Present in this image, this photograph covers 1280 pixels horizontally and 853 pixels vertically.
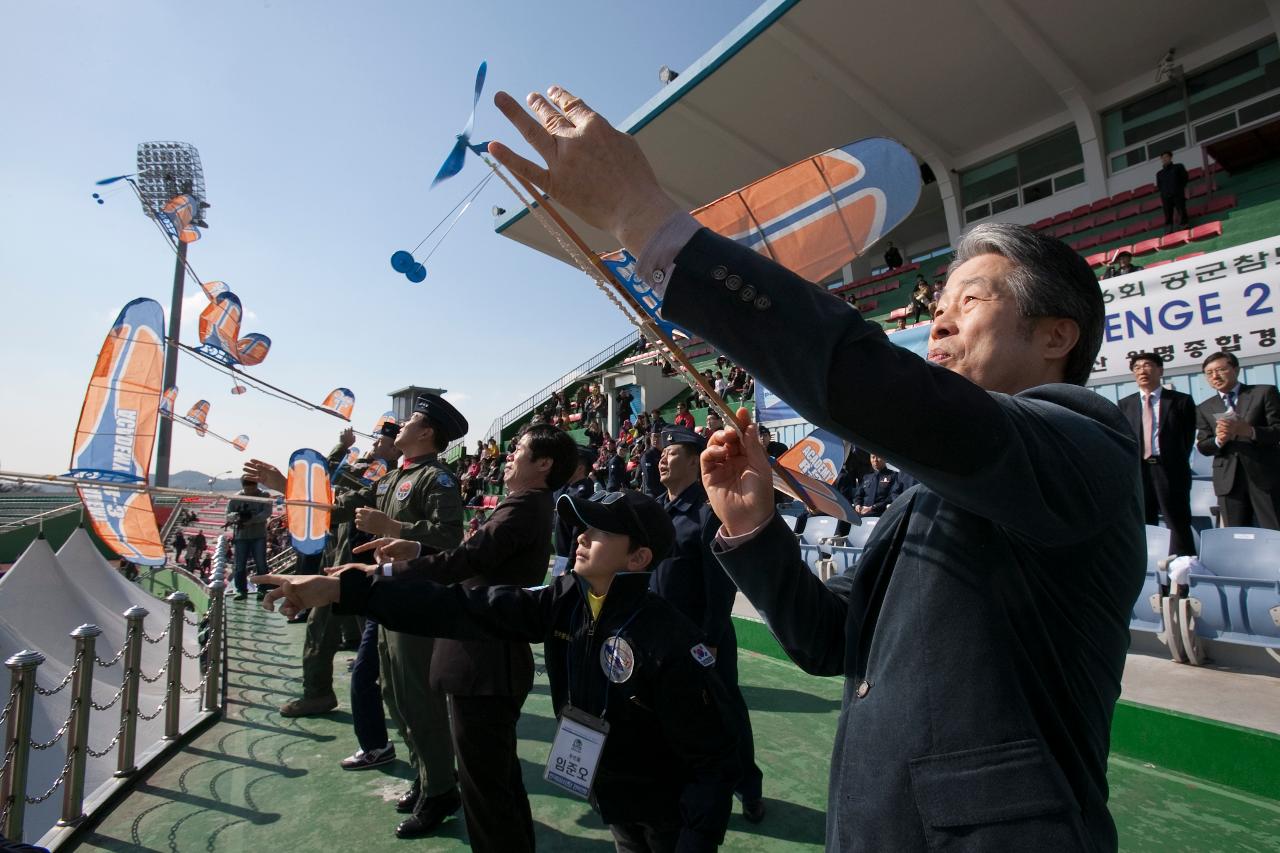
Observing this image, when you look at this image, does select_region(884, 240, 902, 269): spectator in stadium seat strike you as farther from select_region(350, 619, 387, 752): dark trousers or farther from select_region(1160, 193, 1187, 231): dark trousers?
select_region(350, 619, 387, 752): dark trousers

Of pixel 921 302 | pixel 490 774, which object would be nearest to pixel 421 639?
pixel 490 774

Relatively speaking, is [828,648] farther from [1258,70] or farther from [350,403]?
[1258,70]

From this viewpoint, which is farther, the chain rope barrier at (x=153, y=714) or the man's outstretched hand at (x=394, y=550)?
the chain rope barrier at (x=153, y=714)

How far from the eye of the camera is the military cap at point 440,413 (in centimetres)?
372

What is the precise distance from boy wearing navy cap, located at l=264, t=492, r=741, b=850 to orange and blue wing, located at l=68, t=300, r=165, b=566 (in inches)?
58.9

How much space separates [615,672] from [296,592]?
94 cm

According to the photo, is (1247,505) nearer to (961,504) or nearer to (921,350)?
(921,350)

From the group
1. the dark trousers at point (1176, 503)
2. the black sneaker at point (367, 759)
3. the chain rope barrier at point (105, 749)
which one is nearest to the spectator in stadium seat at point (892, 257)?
the dark trousers at point (1176, 503)

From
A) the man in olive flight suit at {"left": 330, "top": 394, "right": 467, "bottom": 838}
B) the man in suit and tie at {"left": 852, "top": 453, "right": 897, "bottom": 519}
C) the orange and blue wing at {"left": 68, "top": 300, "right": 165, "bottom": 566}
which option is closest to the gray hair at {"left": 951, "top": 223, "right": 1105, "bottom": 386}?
the man in olive flight suit at {"left": 330, "top": 394, "right": 467, "bottom": 838}

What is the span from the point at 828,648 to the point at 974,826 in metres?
0.46

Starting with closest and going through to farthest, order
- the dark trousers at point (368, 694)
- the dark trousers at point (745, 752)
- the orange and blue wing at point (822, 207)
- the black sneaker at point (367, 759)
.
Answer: the orange and blue wing at point (822, 207) → the dark trousers at point (745, 752) → the dark trousers at point (368, 694) → the black sneaker at point (367, 759)

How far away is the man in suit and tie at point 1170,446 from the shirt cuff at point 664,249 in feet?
18.5

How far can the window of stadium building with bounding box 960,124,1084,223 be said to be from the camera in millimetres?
15422

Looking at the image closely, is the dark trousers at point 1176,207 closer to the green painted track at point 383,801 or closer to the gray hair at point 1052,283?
the green painted track at point 383,801
